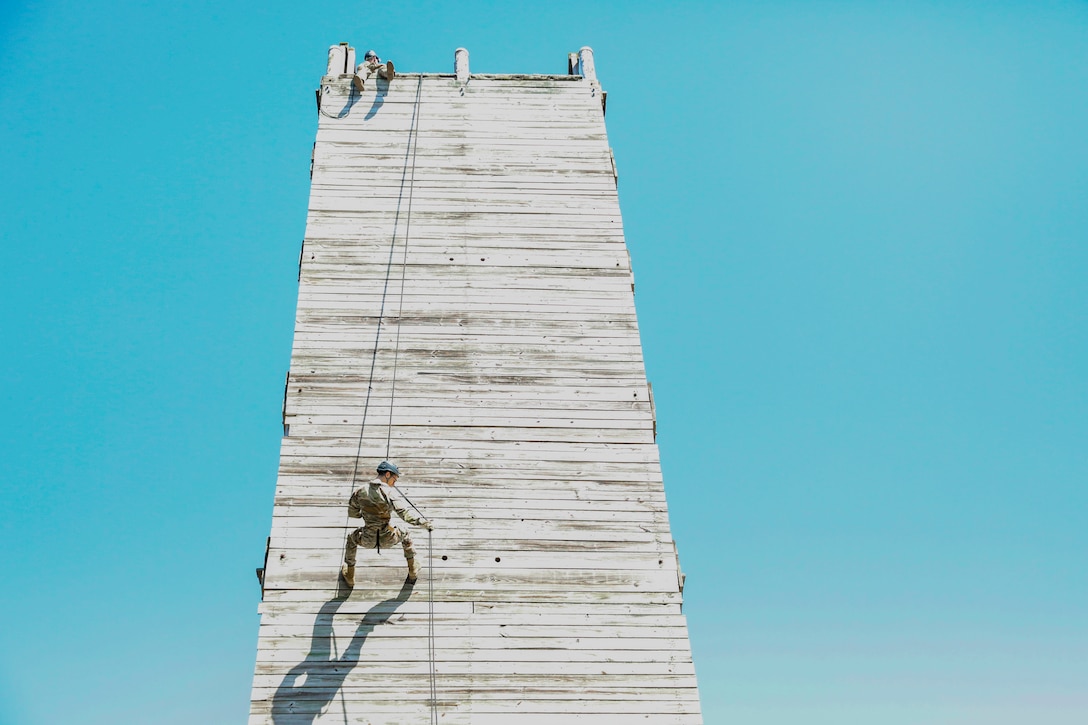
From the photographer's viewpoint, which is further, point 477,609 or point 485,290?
point 485,290

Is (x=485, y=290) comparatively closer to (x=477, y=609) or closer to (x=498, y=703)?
(x=477, y=609)

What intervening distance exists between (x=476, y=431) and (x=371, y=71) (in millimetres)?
8500

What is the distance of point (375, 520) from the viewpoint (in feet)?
36.3

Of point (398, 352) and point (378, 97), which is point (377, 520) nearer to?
point (398, 352)

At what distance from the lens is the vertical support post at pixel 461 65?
59.5 feet

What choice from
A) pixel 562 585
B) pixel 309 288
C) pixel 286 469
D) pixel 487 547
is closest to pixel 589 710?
pixel 562 585

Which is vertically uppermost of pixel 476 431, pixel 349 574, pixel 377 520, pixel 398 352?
pixel 398 352

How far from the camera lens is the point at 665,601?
39.4ft

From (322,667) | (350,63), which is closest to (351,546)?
(322,667)

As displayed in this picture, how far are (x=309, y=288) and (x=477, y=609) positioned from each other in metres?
6.03

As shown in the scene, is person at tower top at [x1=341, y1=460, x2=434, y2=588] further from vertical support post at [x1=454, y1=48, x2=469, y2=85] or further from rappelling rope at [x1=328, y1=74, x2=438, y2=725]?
vertical support post at [x1=454, y1=48, x2=469, y2=85]

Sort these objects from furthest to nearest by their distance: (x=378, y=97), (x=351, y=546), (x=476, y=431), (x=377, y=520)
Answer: (x=378, y=97) < (x=476, y=431) < (x=351, y=546) < (x=377, y=520)

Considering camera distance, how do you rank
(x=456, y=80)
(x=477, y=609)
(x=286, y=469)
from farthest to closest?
(x=456, y=80) → (x=286, y=469) → (x=477, y=609)

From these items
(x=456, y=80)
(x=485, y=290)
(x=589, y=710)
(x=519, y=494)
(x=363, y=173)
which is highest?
(x=456, y=80)
